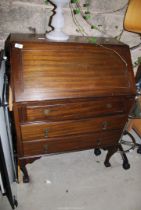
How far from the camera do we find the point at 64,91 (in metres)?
1.35

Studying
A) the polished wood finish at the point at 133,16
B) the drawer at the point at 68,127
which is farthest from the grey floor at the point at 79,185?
the polished wood finish at the point at 133,16

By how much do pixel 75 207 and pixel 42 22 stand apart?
1836 millimetres

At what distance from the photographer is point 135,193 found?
6.20ft

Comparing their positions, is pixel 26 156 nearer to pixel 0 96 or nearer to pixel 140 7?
pixel 0 96

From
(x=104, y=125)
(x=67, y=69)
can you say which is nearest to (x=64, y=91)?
(x=67, y=69)

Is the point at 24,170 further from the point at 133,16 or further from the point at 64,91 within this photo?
the point at 133,16

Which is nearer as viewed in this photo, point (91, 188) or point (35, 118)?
point (35, 118)

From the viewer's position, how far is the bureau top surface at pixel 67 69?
50.2 inches

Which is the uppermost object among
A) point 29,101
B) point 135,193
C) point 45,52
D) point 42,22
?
point 42,22

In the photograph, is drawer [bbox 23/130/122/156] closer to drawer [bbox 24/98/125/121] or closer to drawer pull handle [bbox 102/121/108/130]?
drawer pull handle [bbox 102/121/108/130]

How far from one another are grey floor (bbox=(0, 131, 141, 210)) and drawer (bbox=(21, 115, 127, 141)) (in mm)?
640

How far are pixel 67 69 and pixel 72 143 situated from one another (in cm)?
72

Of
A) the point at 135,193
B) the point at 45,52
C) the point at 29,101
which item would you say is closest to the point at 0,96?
the point at 29,101

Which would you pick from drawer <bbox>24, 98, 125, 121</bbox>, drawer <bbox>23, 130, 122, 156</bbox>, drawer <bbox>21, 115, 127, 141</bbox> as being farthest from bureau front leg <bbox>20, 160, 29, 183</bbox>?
drawer <bbox>24, 98, 125, 121</bbox>
